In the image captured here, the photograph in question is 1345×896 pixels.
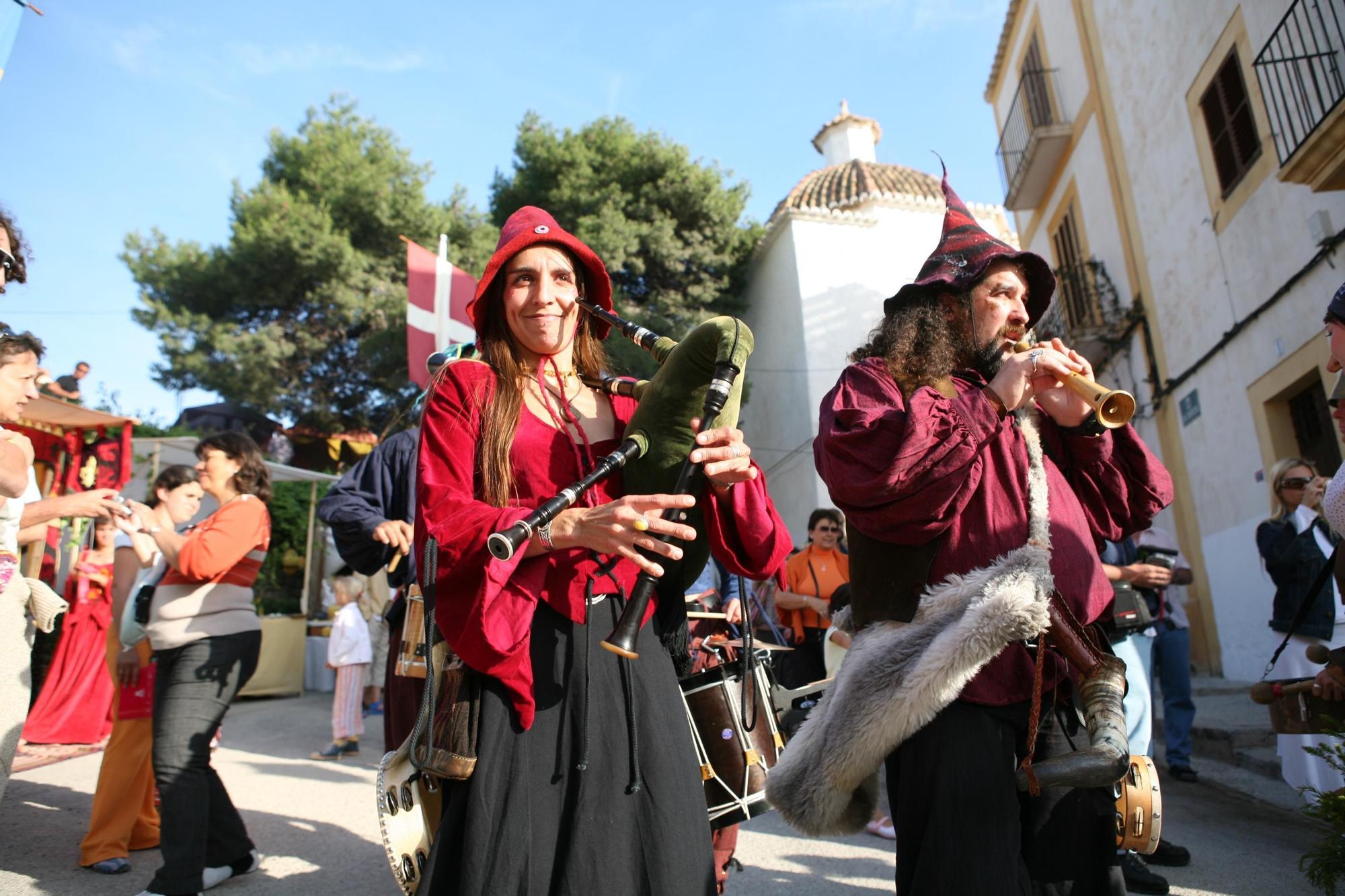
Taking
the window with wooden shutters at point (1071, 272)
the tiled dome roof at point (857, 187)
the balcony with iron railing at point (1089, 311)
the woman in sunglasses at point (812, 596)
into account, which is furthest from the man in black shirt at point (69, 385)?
the tiled dome roof at point (857, 187)

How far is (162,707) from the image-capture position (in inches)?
148

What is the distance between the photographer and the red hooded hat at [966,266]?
7.95 ft

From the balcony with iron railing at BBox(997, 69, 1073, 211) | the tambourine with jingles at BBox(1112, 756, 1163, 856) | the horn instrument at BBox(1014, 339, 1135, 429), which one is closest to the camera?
the tambourine with jingles at BBox(1112, 756, 1163, 856)

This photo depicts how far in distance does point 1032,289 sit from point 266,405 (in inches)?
770

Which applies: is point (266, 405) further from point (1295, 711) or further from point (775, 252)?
point (1295, 711)

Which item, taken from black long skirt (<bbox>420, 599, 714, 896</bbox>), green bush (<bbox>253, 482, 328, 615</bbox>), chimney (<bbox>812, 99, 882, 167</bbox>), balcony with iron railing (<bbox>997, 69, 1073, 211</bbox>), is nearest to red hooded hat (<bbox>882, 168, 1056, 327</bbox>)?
black long skirt (<bbox>420, 599, 714, 896</bbox>)

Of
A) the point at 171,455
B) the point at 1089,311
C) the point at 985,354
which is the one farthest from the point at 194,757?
the point at 1089,311

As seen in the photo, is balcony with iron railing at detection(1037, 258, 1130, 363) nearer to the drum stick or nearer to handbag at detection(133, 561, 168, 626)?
the drum stick

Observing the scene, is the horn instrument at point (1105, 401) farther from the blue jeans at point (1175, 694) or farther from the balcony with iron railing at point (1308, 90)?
the balcony with iron railing at point (1308, 90)

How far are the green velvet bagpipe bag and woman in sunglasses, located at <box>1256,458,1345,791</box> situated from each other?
3.69 metres

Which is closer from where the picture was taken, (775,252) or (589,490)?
(589,490)

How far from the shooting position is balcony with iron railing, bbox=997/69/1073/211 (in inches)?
540

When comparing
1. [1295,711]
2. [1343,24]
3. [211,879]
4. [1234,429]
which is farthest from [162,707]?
[1234,429]

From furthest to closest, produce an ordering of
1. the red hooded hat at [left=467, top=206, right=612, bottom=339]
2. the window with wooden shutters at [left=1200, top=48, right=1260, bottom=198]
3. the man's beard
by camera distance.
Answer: the window with wooden shutters at [left=1200, top=48, right=1260, bottom=198]
the man's beard
the red hooded hat at [left=467, top=206, right=612, bottom=339]
